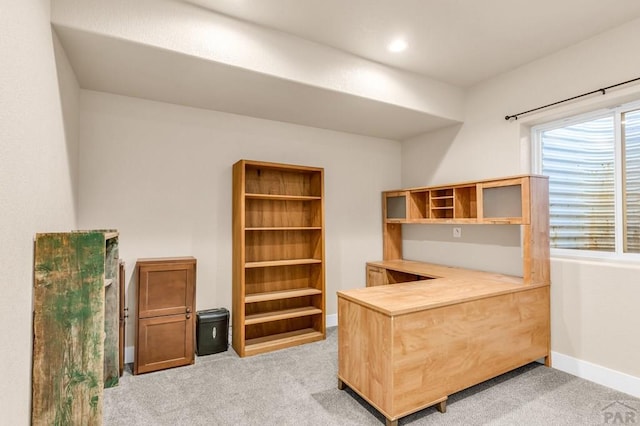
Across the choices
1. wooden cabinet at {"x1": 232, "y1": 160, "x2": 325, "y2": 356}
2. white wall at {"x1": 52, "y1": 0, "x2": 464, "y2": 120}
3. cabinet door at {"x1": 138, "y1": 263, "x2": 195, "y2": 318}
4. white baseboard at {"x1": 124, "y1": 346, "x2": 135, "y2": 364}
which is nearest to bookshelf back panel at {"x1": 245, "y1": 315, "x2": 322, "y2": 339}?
wooden cabinet at {"x1": 232, "y1": 160, "x2": 325, "y2": 356}

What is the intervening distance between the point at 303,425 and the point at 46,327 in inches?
60.1

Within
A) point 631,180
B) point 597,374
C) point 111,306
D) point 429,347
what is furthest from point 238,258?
point 631,180

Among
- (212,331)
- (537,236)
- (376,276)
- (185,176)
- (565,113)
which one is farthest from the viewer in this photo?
(376,276)

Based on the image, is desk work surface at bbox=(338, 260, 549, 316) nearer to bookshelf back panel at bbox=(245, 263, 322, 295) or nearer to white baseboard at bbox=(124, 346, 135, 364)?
bookshelf back panel at bbox=(245, 263, 322, 295)

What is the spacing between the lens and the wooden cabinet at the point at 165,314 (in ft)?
9.09

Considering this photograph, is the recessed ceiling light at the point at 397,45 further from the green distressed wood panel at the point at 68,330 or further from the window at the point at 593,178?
the green distressed wood panel at the point at 68,330

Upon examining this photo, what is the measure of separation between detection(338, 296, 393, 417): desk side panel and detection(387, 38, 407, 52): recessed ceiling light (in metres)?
2.13

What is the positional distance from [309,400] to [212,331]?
125 cm

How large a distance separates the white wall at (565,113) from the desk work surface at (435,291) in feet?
1.05

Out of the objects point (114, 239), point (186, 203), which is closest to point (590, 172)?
point (186, 203)

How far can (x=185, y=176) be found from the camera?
10.7ft

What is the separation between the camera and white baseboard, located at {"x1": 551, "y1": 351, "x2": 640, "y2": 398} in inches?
96.0

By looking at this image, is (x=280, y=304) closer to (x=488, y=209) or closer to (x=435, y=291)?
(x=435, y=291)

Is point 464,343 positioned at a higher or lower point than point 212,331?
higher
